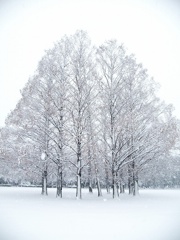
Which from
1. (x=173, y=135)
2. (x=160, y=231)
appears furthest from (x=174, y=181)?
(x=160, y=231)

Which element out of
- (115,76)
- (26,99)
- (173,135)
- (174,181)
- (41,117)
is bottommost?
(174,181)

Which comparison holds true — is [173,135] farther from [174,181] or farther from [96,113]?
[174,181]

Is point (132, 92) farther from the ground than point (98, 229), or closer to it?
farther from the ground

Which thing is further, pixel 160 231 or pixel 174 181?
pixel 174 181

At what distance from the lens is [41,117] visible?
70.7ft

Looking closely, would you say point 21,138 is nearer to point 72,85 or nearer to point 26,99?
point 26,99

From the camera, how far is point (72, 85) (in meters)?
20.8

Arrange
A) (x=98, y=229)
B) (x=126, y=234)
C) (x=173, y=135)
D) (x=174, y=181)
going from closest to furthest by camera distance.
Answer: (x=126, y=234) → (x=98, y=229) → (x=173, y=135) → (x=174, y=181)

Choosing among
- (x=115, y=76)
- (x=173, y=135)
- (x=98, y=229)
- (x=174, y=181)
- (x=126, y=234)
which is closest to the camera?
(x=126, y=234)

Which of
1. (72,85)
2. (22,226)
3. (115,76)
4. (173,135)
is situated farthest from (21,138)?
(22,226)

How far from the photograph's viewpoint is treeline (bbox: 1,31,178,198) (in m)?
20.0

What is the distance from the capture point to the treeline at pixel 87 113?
788 inches

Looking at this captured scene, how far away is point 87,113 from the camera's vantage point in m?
20.8

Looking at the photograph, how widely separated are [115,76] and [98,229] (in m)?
14.9
